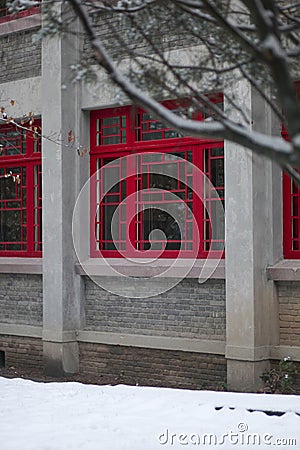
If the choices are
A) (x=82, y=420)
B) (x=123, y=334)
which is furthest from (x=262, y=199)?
(x=82, y=420)

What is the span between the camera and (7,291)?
48.2 feet

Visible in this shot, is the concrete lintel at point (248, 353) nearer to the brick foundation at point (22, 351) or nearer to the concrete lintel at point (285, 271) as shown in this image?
the concrete lintel at point (285, 271)

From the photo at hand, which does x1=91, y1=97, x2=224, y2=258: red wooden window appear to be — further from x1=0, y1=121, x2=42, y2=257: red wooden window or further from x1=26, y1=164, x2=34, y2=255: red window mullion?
x1=26, y1=164, x2=34, y2=255: red window mullion

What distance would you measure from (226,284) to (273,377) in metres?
1.40

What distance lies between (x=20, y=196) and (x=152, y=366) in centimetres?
431

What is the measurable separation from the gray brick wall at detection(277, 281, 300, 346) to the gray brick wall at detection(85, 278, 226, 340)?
2.93 feet

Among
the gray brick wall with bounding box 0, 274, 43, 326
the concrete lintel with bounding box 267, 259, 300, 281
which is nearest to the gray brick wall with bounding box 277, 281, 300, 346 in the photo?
the concrete lintel with bounding box 267, 259, 300, 281

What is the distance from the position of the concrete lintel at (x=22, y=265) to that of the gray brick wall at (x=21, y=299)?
16 cm

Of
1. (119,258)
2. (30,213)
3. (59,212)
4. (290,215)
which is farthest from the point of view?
(30,213)

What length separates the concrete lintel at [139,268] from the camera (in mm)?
11727

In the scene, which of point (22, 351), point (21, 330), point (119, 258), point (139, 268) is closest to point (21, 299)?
point (21, 330)

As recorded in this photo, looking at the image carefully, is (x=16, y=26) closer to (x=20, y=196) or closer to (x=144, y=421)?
(x=20, y=196)

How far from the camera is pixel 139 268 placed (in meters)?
12.5

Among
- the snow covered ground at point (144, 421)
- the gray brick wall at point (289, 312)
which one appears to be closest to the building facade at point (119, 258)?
the gray brick wall at point (289, 312)
